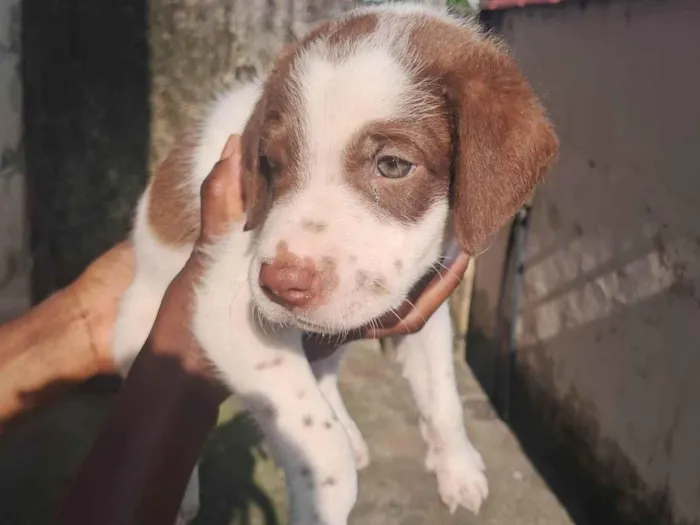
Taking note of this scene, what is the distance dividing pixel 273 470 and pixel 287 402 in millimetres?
1055

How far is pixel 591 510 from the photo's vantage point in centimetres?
275

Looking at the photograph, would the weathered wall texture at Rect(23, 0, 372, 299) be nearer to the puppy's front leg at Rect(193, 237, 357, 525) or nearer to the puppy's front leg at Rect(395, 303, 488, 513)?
the puppy's front leg at Rect(395, 303, 488, 513)

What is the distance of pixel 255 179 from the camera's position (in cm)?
197

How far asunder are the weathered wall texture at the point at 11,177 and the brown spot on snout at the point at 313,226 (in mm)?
2605

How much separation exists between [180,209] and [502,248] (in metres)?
1.76

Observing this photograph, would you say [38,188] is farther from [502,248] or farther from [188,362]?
[502,248]

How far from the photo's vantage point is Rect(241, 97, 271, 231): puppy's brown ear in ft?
6.42

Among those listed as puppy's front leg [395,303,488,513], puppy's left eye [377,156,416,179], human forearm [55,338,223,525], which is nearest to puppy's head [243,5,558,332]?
puppy's left eye [377,156,416,179]

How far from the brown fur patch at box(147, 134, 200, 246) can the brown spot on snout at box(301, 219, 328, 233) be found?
32.8 inches

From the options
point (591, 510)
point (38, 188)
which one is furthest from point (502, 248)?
point (38, 188)

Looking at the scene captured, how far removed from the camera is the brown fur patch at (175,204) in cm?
239

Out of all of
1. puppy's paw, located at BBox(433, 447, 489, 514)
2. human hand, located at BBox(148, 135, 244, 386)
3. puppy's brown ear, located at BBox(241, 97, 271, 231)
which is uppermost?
puppy's brown ear, located at BBox(241, 97, 271, 231)

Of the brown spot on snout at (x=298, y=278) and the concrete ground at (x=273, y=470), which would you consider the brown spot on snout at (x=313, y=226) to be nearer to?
the brown spot on snout at (x=298, y=278)

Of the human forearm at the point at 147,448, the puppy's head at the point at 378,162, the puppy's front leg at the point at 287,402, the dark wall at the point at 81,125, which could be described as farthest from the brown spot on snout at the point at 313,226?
the dark wall at the point at 81,125
